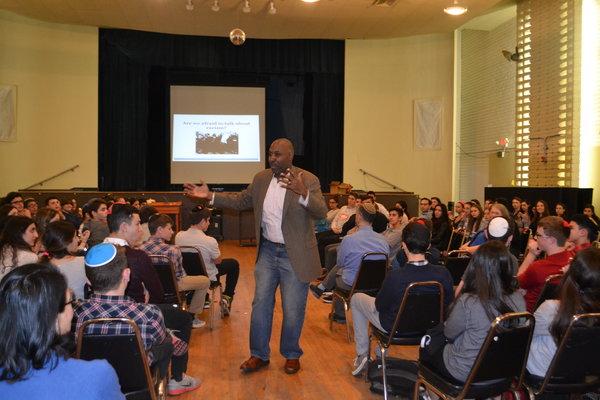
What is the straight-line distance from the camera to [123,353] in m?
2.39

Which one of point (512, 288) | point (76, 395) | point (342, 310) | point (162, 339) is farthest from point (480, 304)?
point (342, 310)

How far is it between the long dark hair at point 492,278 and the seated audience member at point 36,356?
181 cm

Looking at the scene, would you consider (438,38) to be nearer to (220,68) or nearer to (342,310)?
(220,68)

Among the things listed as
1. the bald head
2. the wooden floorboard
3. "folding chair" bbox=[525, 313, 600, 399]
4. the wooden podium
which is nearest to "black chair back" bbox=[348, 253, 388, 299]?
the wooden floorboard

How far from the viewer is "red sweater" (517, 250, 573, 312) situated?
3.54 m

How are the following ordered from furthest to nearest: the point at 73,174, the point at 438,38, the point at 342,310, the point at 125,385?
the point at 438,38 → the point at 73,174 → the point at 342,310 → the point at 125,385

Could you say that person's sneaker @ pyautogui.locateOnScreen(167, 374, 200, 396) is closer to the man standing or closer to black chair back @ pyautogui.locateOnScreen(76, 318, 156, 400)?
the man standing

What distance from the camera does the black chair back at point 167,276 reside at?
14.1ft

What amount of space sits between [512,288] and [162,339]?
5.76 feet

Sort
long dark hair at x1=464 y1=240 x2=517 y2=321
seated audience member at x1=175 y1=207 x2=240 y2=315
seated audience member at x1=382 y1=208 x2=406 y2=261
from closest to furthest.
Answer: long dark hair at x1=464 y1=240 x2=517 y2=321 < seated audience member at x1=175 y1=207 x2=240 y2=315 < seated audience member at x1=382 y1=208 x2=406 y2=261

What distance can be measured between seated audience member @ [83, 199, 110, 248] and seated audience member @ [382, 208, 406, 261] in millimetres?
3060

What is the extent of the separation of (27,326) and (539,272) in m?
3.11

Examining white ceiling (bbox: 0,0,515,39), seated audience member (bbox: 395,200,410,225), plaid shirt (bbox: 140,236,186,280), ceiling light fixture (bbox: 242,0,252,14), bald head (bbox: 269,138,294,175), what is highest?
white ceiling (bbox: 0,0,515,39)

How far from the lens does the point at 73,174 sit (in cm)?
1286
